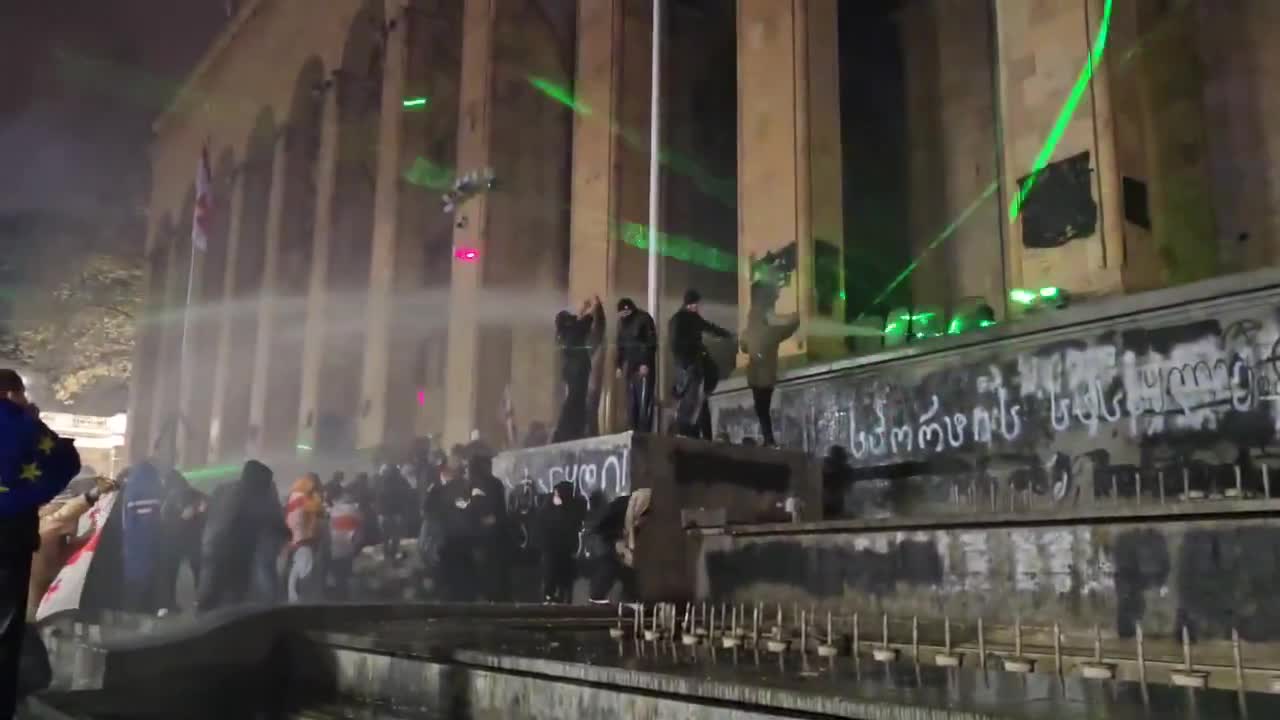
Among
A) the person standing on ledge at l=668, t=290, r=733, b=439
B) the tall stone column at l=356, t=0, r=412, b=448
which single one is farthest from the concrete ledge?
the tall stone column at l=356, t=0, r=412, b=448

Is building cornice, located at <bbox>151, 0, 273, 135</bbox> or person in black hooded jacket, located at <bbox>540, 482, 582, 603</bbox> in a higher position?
building cornice, located at <bbox>151, 0, 273, 135</bbox>

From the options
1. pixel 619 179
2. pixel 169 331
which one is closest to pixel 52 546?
pixel 619 179

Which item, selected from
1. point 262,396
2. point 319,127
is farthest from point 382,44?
point 262,396

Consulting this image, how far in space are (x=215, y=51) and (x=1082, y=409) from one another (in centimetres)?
2642

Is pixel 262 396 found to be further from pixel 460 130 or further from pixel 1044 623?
pixel 1044 623

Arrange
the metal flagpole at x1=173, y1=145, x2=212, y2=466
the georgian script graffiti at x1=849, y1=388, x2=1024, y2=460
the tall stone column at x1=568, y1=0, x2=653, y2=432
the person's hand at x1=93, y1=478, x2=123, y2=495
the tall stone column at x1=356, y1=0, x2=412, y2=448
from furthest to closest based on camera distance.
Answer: the metal flagpole at x1=173, y1=145, x2=212, y2=466, the tall stone column at x1=356, y1=0, x2=412, y2=448, the tall stone column at x1=568, y1=0, x2=653, y2=432, the georgian script graffiti at x1=849, y1=388, x2=1024, y2=460, the person's hand at x1=93, y1=478, x2=123, y2=495

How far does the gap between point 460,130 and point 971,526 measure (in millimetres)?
16561

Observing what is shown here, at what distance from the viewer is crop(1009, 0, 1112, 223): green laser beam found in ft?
32.2

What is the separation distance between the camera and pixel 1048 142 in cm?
1005

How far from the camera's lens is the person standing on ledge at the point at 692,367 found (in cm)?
903

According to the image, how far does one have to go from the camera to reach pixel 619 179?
53.8 feet

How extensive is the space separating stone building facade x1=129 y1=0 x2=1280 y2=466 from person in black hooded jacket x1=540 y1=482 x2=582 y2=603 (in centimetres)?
519

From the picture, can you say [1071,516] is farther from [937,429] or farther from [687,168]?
[687,168]

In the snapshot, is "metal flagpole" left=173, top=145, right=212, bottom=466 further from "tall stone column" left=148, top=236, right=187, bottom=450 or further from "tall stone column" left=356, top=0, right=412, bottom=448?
"tall stone column" left=356, top=0, right=412, bottom=448
